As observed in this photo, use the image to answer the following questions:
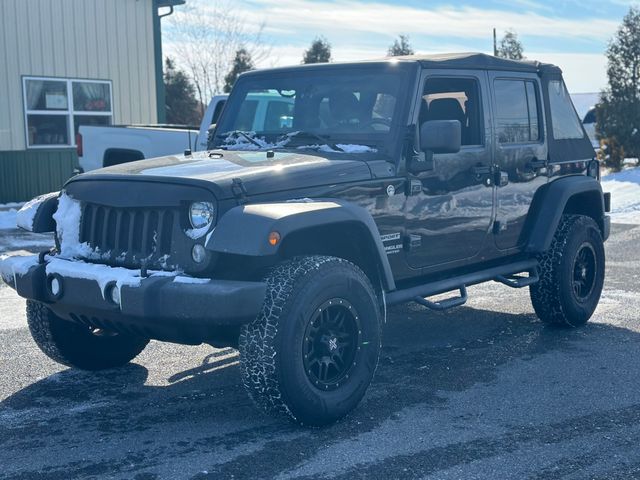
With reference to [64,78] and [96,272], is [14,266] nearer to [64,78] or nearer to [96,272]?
[96,272]

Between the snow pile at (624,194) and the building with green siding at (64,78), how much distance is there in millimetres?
9223

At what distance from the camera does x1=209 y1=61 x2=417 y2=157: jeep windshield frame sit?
17.4 ft

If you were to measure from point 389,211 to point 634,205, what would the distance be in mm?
11165

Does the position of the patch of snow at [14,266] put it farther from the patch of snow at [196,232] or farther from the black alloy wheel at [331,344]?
the black alloy wheel at [331,344]

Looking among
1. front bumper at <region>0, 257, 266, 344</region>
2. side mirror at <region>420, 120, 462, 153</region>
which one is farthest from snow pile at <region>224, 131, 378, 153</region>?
front bumper at <region>0, 257, 266, 344</region>

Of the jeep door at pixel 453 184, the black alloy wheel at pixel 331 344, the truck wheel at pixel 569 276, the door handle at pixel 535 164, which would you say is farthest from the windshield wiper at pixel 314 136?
the truck wheel at pixel 569 276

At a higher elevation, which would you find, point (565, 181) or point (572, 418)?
point (565, 181)

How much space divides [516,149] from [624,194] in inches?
422

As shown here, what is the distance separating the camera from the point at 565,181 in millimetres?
6582

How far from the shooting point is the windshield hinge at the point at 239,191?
4.39 m

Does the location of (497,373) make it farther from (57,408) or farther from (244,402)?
(57,408)

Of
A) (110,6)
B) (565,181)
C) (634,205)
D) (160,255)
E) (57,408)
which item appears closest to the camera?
(160,255)

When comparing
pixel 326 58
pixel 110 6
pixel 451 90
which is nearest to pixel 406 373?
pixel 451 90

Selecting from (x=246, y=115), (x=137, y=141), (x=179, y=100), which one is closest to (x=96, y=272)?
(x=246, y=115)
